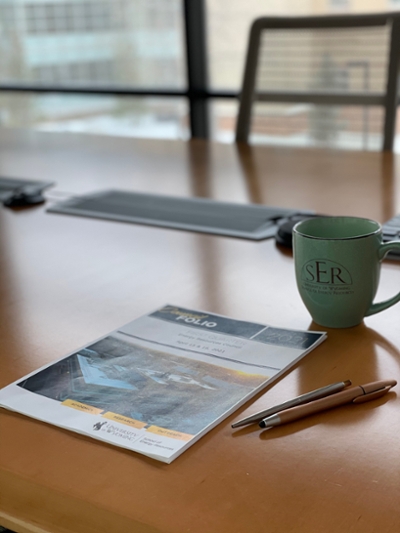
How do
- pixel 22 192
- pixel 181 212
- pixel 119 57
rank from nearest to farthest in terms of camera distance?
pixel 181 212 < pixel 22 192 < pixel 119 57

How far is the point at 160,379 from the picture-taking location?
66 cm

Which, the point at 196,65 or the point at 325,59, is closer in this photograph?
the point at 325,59

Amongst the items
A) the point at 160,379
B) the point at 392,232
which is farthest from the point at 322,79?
the point at 160,379

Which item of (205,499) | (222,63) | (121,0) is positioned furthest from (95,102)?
(205,499)

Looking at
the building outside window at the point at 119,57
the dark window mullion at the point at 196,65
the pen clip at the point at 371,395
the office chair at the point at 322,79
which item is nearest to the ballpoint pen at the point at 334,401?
the pen clip at the point at 371,395

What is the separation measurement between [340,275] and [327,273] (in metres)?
0.01

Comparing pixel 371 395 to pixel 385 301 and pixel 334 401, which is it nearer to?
pixel 334 401

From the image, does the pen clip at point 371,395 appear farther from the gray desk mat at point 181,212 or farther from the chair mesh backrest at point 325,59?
the chair mesh backrest at point 325,59

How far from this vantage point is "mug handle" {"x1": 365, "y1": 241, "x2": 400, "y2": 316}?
741 mm

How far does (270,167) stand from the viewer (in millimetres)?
1640

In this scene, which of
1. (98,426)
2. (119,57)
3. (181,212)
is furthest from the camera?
(119,57)

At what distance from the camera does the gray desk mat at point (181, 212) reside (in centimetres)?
117

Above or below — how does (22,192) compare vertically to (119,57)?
below

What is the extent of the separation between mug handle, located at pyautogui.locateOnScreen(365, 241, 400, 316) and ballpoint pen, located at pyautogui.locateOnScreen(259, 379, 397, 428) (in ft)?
0.50
